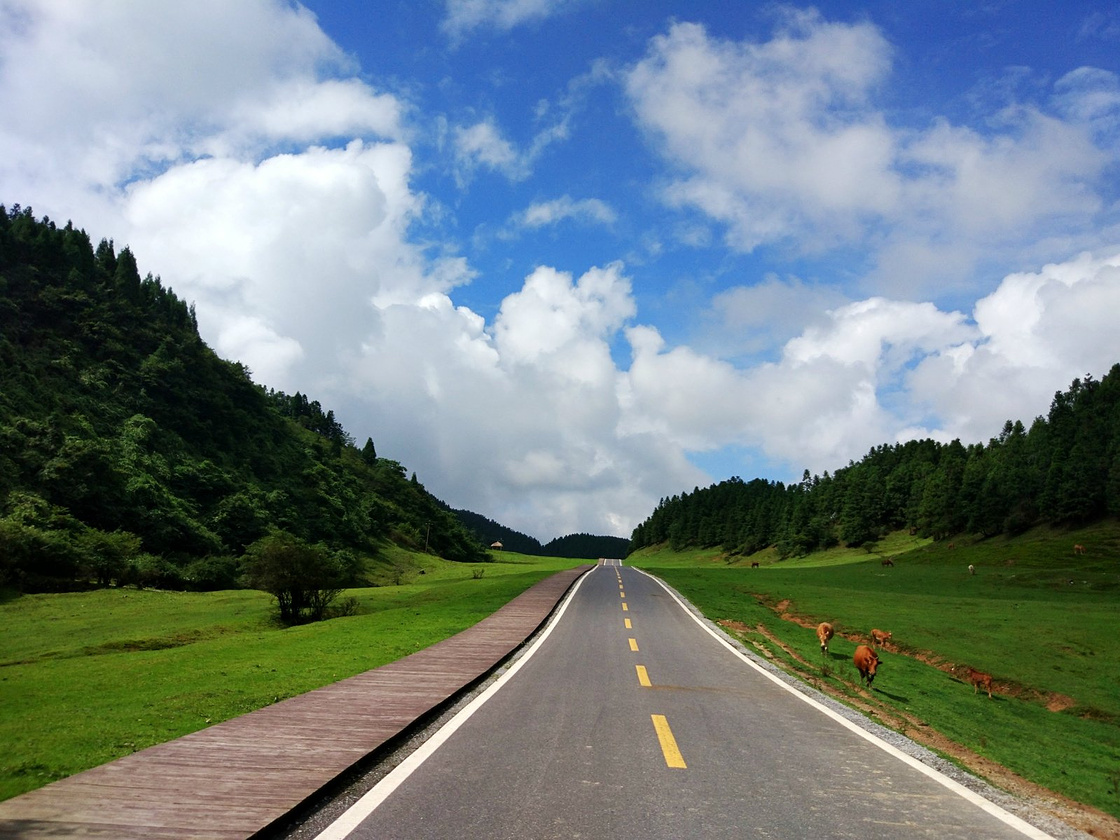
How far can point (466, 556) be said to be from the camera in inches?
5871

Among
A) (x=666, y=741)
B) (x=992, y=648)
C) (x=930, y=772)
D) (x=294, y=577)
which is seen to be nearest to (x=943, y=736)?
(x=930, y=772)

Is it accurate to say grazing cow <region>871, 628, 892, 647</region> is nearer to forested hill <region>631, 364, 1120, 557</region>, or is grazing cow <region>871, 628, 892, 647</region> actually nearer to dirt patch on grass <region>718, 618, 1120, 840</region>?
dirt patch on grass <region>718, 618, 1120, 840</region>

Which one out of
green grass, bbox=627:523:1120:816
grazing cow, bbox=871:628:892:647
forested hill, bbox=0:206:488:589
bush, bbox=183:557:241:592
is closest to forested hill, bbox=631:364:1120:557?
green grass, bbox=627:523:1120:816

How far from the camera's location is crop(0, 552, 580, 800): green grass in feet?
27.8

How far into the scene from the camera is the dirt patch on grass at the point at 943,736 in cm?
738

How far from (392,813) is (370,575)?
85631 mm

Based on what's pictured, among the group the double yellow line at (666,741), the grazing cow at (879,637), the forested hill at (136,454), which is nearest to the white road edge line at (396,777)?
the double yellow line at (666,741)

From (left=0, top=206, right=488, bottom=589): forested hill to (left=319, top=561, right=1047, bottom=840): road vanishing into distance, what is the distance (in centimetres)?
4437

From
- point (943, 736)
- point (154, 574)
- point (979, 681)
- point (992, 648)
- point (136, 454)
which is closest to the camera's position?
point (943, 736)

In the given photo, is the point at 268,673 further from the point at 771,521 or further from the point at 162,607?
the point at 771,521

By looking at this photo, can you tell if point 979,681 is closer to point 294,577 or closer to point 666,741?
point 666,741

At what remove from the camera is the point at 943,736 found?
12484 mm

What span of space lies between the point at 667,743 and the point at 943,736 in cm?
702

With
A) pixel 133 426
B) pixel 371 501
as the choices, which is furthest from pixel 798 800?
pixel 371 501
